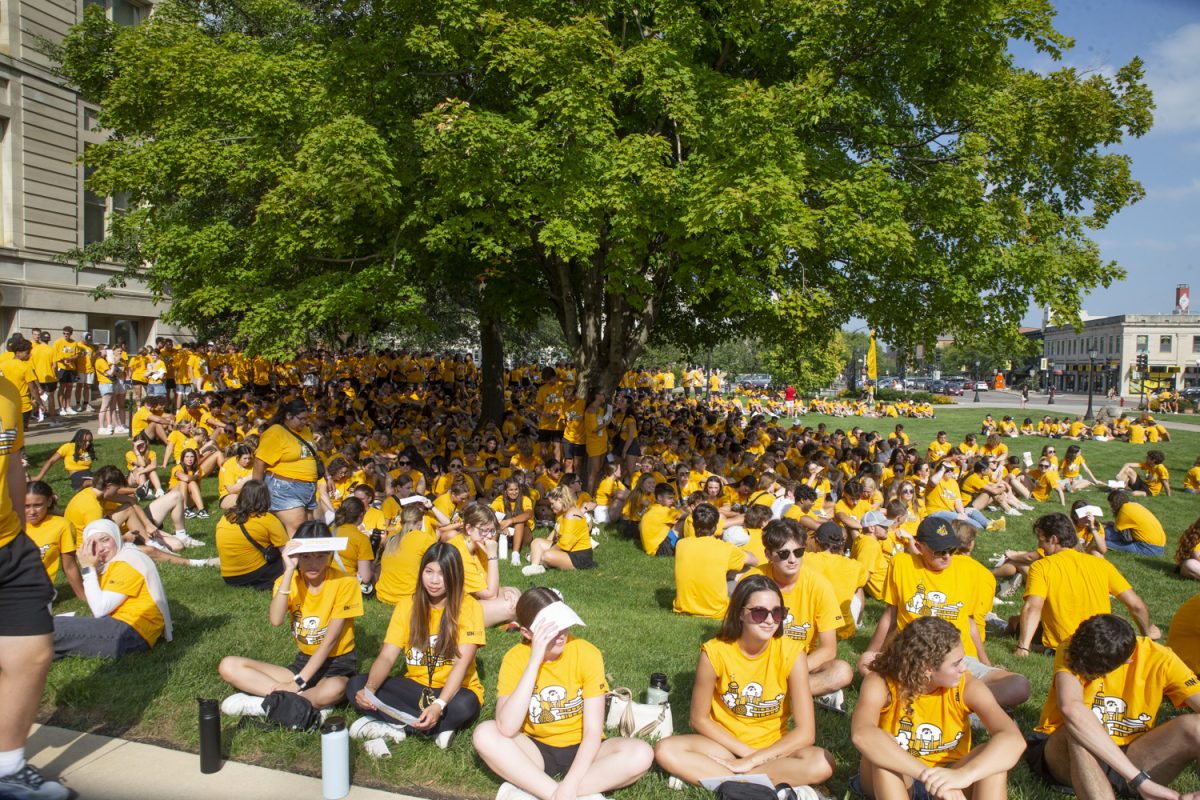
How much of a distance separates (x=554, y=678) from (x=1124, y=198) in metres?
15.7

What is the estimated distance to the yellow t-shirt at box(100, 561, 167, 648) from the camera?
5777 millimetres

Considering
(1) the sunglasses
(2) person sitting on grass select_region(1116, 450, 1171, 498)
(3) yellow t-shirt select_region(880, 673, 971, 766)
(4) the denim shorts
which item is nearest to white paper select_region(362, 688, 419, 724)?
(1) the sunglasses

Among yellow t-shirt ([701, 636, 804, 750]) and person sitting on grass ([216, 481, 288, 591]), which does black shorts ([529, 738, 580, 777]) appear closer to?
yellow t-shirt ([701, 636, 804, 750])

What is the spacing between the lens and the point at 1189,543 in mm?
9195

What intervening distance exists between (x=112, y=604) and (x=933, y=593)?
5690 mm

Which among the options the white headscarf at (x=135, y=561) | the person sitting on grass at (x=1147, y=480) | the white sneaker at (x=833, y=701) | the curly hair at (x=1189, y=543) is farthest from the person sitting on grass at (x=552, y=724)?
the person sitting on grass at (x=1147, y=480)

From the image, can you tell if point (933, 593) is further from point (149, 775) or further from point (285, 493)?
point (285, 493)

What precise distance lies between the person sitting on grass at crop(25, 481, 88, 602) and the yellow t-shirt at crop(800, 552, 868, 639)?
614cm

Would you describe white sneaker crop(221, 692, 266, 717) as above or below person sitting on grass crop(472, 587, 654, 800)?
below

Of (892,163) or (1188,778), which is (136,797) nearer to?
(1188,778)

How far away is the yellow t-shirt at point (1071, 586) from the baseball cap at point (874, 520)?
3.08 meters

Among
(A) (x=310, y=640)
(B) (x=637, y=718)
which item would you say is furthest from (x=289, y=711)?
(B) (x=637, y=718)

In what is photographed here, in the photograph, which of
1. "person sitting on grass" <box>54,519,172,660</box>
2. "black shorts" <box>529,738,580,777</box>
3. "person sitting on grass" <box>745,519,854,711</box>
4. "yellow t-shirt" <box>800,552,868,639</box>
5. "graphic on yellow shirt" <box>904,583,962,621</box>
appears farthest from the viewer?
"yellow t-shirt" <box>800,552,868,639</box>

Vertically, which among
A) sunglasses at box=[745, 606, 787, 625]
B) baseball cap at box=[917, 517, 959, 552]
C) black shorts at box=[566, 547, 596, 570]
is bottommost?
black shorts at box=[566, 547, 596, 570]
